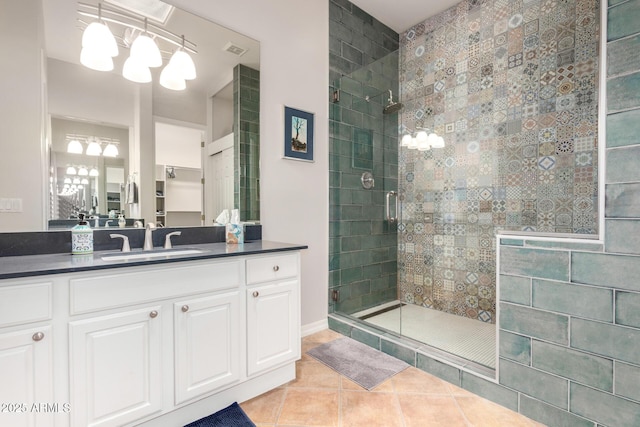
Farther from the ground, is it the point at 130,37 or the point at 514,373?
the point at 130,37

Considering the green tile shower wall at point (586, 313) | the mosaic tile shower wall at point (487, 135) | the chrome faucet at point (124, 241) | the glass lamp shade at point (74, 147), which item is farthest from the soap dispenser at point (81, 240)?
the mosaic tile shower wall at point (487, 135)

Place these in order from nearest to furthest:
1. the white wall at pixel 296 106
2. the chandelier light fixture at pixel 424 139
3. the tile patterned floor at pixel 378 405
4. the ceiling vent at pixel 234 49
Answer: the tile patterned floor at pixel 378 405, the ceiling vent at pixel 234 49, the white wall at pixel 296 106, the chandelier light fixture at pixel 424 139

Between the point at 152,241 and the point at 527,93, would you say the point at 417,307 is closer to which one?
the point at 527,93

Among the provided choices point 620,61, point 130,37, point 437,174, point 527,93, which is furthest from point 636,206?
point 130,37

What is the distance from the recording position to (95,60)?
1728mm

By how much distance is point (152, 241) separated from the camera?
1884mm

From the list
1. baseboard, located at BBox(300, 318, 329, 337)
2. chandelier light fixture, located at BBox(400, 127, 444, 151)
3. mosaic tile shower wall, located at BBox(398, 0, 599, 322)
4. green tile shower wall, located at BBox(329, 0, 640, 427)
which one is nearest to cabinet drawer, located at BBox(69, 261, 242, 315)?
baseboard, located at BBox(300, 318, 329, 337)

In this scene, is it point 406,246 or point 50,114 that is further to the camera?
point 406,246

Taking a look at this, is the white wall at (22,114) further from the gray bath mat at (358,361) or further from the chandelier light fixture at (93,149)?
the gray bath mat at (358,361)

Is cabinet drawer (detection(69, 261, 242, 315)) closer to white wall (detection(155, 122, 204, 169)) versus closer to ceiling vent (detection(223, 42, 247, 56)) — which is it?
white wall (detection(155, 122, 204, 169))

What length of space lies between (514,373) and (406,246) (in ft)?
5.33

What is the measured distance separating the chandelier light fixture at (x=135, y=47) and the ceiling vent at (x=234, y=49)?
238 mm

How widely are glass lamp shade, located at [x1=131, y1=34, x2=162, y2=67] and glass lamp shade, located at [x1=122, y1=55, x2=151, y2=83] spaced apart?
2 centimetres

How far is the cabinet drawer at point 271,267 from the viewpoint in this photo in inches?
67.5
